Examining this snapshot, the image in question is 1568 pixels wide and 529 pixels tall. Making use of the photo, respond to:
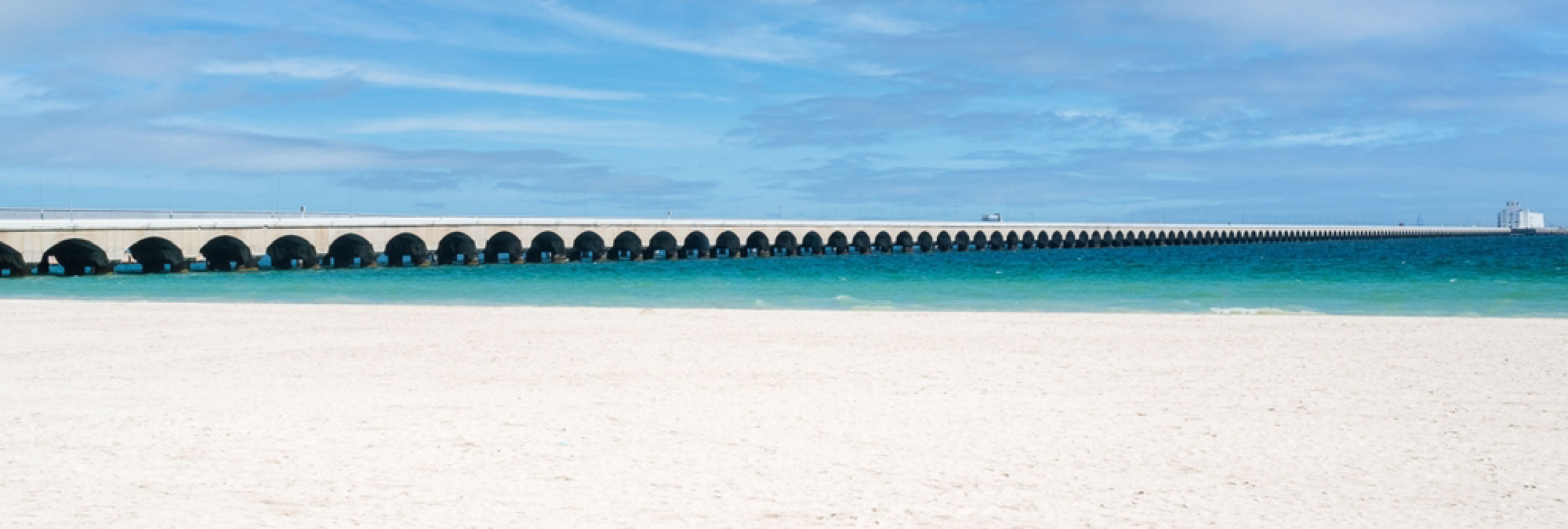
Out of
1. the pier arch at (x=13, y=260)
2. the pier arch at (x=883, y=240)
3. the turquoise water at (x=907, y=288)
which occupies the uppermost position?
the pier arch at (x=883, y=240)

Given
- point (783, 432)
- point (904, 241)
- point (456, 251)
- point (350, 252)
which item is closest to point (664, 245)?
point (456, 251)

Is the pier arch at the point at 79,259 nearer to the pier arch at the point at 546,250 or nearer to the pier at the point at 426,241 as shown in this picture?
the pier at the point at 426,241

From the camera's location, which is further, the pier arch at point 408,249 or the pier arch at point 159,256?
the pier arch at point 408,249

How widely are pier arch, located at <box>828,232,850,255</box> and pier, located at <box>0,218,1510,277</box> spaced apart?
14cm

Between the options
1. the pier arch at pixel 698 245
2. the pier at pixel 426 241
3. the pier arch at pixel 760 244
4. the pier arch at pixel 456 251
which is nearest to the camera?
the pier at pixel 426 241

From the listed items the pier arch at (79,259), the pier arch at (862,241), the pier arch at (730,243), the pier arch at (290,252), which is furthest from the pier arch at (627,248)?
the pier arch at (79,259)

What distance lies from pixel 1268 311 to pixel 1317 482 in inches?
677

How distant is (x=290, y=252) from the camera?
52.9 m

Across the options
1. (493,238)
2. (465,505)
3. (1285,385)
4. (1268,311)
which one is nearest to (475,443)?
(465,505)

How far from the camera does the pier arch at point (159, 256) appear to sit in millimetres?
44906

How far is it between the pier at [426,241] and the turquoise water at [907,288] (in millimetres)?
1444

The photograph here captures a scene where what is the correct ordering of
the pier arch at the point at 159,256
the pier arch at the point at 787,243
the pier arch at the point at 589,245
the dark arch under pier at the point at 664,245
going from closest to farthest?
the pier arch at the point at 159,256
the pier arch at the point at 589,245
the dark arch under pier at the point at 664,245
the pier arch at the point at 787,243

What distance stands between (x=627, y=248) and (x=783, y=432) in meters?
67.3

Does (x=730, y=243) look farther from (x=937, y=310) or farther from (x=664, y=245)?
(x=937, y=310)
